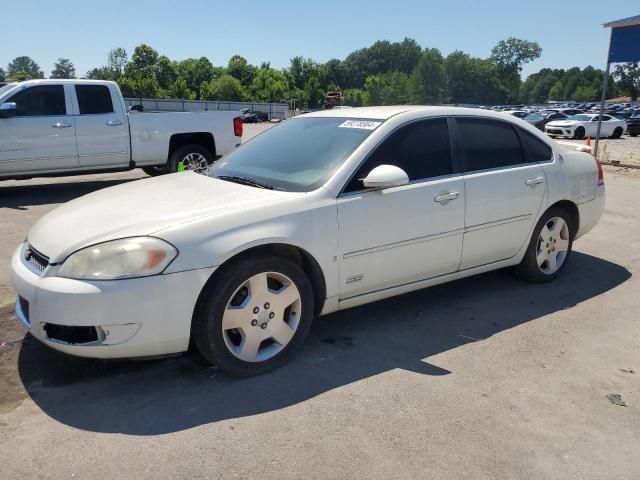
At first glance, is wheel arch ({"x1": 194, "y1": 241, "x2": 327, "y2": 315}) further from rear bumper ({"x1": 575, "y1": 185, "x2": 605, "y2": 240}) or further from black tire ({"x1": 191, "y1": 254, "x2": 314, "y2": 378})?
rear bumper ({"x1": 575, "y1": 185, "x2": 605, "y2": 240})

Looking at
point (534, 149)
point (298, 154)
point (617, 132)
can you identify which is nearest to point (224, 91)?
point (617, 132)

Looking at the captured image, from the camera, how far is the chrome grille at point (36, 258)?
3.15m

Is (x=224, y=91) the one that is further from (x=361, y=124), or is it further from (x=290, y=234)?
(x=290, y=234)

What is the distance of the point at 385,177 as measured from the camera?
11.7 feet

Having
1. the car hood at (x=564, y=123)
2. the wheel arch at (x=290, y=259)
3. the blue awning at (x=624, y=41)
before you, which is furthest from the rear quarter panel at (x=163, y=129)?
the car hood at (x=564, y=123)

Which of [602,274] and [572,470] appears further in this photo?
[602,274]

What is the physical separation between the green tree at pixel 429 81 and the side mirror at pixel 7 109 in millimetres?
115471

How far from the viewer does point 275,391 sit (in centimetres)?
318

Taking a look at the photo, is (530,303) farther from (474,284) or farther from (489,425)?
(489,425)

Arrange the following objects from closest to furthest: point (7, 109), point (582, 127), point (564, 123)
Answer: point (7, 109) → point (582, 127) → point (564, 123)

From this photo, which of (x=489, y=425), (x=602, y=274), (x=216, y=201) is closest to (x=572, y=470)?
(x=489, y=425)

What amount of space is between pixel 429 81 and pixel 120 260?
13018 centimetres

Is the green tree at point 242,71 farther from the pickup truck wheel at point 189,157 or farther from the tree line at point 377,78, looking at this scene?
the pickup truck wheel at point 189,157

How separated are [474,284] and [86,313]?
3492 millimetres
